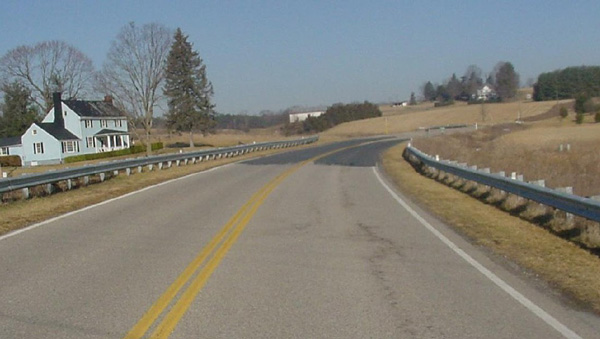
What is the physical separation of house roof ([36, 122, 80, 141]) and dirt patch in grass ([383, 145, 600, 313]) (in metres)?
64.4

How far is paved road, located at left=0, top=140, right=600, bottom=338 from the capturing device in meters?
5.93

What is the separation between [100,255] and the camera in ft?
31.2

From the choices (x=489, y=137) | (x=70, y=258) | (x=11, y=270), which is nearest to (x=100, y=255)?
(x=70, y=258)

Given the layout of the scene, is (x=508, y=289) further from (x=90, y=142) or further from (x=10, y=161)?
(x=90, y=142)

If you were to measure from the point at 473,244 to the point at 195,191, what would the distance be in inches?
431

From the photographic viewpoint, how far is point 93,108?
79000mm

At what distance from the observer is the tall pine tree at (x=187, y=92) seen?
77.1 metres

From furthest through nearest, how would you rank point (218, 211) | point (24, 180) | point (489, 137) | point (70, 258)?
point (489, 137) < point (24, 180) < point (218, 211) < point (70, 258)

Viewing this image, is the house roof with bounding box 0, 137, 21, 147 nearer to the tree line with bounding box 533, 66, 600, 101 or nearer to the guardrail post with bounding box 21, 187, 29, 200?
the guardrail post with bounding box 21, 187, 29, 200

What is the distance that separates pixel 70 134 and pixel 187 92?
14.4 m

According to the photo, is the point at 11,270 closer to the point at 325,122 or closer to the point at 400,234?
the point at 400,234

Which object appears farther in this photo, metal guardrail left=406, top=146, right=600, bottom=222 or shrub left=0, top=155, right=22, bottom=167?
shrub left=0, top=155, right=22, bottom=167

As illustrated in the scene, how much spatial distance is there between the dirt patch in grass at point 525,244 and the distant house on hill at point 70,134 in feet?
212

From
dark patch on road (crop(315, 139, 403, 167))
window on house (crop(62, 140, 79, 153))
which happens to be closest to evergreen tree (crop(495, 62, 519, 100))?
window on house (crop(62, 140, 79, 153))
